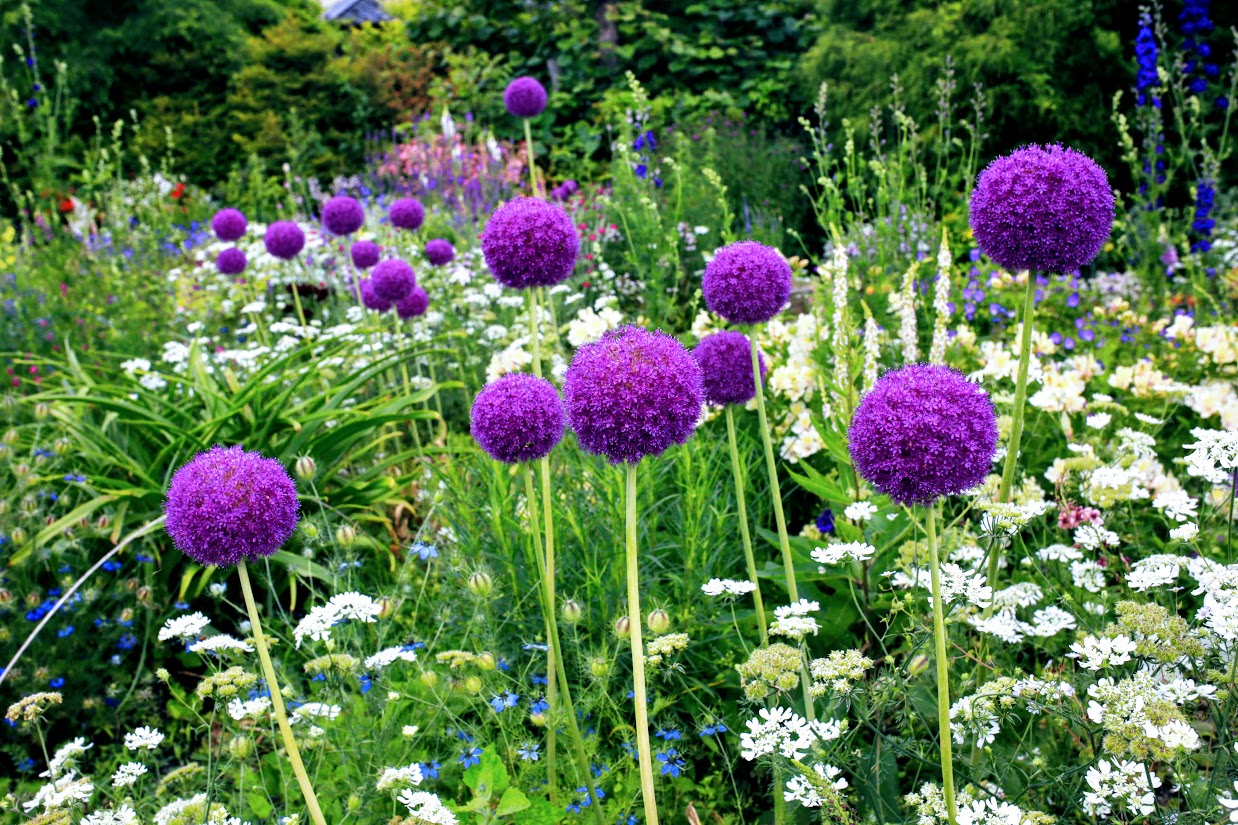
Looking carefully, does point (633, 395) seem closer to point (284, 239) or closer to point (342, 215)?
point (342, 215)

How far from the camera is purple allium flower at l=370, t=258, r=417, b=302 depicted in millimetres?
3908

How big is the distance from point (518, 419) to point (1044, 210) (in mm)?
1172

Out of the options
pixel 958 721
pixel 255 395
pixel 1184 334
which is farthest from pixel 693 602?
pixel 1184 334

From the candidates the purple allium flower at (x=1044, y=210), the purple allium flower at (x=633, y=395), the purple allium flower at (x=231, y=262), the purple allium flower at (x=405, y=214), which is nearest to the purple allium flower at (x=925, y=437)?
the purple allium flower at (x=633, y=395)

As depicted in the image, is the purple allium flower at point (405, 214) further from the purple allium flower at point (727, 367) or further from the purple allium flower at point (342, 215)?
the purple allium flower at point (727, 367)

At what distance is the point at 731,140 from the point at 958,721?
286 inches

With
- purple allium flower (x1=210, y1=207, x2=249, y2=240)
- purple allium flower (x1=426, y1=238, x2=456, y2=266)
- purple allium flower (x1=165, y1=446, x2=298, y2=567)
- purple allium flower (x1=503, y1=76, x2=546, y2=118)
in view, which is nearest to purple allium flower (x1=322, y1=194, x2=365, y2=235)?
purple allium flower (x1=426, y1=238, x2=456, y2=266)

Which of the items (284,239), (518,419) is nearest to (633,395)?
(518,419)

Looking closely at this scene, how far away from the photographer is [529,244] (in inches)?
94.0

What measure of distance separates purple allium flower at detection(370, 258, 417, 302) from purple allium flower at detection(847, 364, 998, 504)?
2.75 meters

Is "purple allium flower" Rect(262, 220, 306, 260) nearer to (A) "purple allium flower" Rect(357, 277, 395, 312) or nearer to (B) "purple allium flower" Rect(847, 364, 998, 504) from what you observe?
(A) "purple allium flower" Rect(357, 277, 395, 312)

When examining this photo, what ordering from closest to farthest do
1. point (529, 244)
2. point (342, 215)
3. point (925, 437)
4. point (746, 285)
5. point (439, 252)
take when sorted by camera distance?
1. point (925, 437)
2. point (746, 285)
3. point (529, 244)
4. point (439, 252)
5. point (342, 215)

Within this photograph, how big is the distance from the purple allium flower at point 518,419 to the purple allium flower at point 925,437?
0.70 metres

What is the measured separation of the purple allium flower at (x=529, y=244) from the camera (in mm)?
2391
